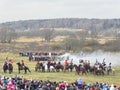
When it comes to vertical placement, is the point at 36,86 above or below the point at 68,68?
below

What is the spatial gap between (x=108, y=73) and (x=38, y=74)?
8.60 metres

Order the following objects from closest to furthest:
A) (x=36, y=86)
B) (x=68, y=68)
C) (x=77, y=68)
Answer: (x=36, y=86) → (x=77, y=68) → (x=68, y=68)

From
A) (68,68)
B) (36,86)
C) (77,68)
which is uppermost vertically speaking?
(77,68)

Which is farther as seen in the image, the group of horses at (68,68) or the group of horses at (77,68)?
the group of horses at (77,68)

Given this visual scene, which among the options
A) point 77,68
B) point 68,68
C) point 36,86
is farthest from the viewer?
point 68,68

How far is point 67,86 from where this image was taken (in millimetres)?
35812

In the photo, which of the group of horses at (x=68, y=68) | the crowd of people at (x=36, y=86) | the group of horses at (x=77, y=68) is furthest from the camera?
the group of horses at (x=77, y=68)

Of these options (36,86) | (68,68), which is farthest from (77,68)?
(36,86)

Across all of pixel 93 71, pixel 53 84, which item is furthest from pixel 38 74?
pixel 53 84

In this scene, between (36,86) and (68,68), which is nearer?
(36,86)

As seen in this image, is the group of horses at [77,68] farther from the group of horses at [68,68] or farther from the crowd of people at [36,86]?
the crowd of people at [36,86]

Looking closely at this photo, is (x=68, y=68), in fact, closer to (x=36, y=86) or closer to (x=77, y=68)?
(x=77, y=68)

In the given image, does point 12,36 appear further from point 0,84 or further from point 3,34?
point 0,84

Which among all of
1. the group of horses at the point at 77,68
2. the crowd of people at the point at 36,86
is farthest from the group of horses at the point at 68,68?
the crowd of people at the point at 36,86
